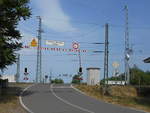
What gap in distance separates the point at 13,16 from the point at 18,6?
0.86 metres

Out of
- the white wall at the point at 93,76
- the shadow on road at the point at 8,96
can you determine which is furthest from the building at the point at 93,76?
the shadow on road at the point at 8,96

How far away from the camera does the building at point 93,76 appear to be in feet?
155

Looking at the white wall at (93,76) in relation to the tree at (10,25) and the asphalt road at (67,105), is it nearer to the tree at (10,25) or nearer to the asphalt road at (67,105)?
the asphalt road at (67,105)

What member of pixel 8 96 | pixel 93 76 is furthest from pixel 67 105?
pixel 93 76

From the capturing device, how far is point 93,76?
48.2 m

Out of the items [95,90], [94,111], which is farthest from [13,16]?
[95,90]

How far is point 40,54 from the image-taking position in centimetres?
5659

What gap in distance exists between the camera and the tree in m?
24.7

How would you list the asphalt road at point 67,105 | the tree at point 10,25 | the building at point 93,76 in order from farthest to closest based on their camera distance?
1. the building at point 93,76
2. the tree at point 10,25
3. the asphalt road at point 67,105

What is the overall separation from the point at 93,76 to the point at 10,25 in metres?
24.5

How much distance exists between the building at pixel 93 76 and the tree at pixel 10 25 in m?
21.9

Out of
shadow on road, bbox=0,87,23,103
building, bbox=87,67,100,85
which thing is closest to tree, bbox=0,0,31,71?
shadow on road, bbox=0,87,23,103

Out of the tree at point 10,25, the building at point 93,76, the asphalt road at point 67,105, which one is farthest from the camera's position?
the building at point 93,76

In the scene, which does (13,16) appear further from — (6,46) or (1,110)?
(1,110)
